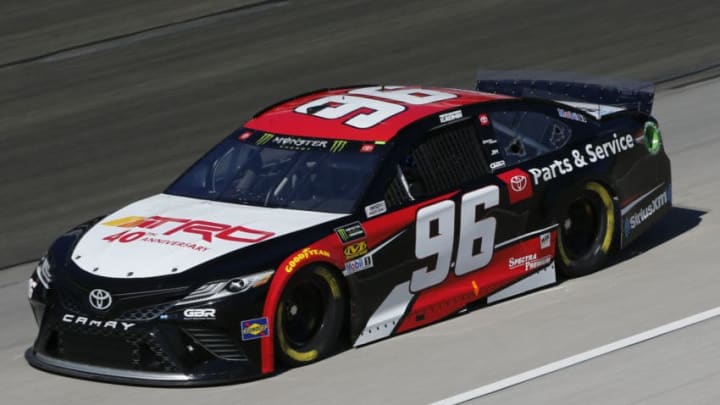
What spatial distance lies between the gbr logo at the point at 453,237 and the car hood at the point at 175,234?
603mm

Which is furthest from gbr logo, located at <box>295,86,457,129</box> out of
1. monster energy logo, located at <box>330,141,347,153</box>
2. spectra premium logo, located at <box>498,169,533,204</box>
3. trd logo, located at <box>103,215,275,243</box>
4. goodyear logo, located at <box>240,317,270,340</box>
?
goodyear logo, located at <box>240,317,270,340</box>

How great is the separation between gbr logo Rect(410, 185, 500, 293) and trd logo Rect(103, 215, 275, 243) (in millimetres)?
1048

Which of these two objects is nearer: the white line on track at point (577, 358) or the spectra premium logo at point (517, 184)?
the white line on track at point (577, 358)

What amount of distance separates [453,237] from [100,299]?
225 cm

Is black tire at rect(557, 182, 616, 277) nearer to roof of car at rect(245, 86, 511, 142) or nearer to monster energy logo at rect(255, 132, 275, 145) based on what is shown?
roof of car at rect(245, 86, 511, 142)

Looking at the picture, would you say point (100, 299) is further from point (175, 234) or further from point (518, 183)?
point (518, 183)

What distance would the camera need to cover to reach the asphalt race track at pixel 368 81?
Answer: 798 cm

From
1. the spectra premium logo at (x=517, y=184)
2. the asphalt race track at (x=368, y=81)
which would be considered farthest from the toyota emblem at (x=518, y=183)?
the asphalt race track at (x=368, y=81)

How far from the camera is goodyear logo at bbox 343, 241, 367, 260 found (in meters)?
8.43

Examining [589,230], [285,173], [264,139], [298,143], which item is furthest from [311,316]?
[589,230]

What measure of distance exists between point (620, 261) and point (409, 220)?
2247 millimetres

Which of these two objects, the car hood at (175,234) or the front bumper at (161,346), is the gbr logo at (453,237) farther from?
the front bumper at (161,346)

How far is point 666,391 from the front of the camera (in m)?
7.59

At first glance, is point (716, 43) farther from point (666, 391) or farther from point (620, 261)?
point (666, 391)
